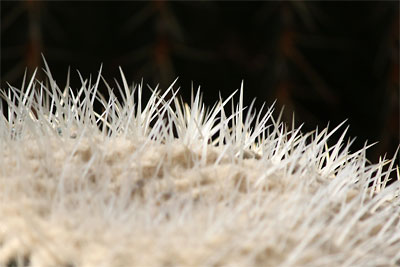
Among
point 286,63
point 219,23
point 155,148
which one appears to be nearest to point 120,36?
point 219,23

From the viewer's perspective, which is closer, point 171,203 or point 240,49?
point 171,203

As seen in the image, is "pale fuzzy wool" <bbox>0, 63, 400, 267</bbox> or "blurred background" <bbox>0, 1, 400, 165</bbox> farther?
"blurred background" <bbox>0, 1, 400, 165</bbox>

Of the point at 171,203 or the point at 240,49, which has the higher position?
the point at 240,49

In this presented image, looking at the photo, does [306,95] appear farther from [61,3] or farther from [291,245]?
[291,245]

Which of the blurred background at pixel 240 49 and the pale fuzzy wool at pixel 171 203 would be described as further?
the blurred background at pixel 240 49

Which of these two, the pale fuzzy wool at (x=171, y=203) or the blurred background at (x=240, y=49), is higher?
the blurred background at (x=240, y=49)
